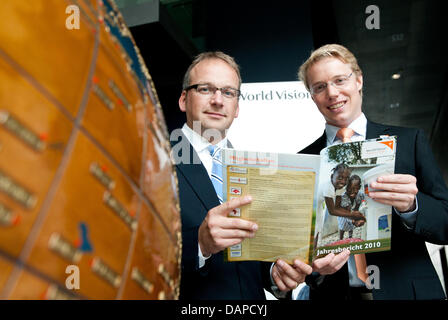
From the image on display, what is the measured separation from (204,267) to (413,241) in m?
0.73

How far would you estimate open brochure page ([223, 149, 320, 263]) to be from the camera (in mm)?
742

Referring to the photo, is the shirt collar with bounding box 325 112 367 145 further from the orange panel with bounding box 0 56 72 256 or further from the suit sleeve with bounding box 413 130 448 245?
the orange panel with bounding box 0 56 72 256

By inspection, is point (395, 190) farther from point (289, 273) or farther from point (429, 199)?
point (289, 273)

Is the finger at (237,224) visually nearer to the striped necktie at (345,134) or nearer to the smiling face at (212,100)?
the smiling face at (212,100)

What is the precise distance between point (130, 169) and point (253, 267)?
2.77 feet

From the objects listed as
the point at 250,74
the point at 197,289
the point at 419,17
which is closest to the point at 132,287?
the point at 197,289

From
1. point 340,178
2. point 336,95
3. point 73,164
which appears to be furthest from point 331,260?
point 73,164

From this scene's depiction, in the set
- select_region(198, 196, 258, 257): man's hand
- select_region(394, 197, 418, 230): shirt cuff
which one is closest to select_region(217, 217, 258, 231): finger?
select_region(198, 196, 258, 257): man's hand

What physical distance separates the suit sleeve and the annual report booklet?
149mm

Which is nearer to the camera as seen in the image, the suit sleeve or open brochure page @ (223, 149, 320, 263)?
open brochure page @ (223, 149, 320, 263)

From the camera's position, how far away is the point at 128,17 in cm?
360

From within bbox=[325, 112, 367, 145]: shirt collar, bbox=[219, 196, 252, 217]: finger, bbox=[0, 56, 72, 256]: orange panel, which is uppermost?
bbox=[325, 112, 367, 145]: shirt collar

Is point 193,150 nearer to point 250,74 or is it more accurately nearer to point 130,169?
point 130,169
